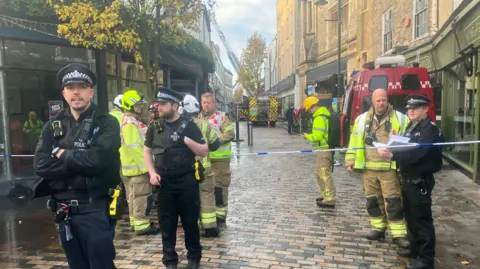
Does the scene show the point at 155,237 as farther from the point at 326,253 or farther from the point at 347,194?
the point at 347,194

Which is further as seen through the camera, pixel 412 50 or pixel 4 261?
pixel 412 50

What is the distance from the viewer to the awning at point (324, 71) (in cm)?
2401

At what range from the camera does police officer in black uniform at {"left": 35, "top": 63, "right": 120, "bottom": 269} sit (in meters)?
2.89

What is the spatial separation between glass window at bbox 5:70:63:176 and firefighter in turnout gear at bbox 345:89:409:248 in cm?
696

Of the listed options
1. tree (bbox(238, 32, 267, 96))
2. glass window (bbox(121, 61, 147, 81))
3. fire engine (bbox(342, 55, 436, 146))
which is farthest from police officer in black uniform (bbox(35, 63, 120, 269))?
tree (bbox(238, 32, 267, 96))

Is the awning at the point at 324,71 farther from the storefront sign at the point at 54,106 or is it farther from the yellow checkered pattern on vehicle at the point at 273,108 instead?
the storefront sign at the point at 54,106

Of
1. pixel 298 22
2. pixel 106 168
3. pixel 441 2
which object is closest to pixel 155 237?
pixel 106 168

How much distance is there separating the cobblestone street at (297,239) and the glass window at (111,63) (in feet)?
19.1

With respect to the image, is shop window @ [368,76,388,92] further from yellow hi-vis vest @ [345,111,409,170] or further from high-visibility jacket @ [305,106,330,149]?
yellow hi-vis vest @ [345,111,409,170]

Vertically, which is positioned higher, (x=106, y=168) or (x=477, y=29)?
(x=477, y=29)

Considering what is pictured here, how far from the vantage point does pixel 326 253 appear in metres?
4.82

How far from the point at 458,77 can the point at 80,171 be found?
10.3 m

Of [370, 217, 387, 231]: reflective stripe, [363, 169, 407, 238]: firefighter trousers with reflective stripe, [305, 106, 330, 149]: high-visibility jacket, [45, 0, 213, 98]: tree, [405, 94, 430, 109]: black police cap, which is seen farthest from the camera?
[45, 0, 213, 98]: tree

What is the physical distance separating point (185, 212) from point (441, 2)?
11.0 meters
